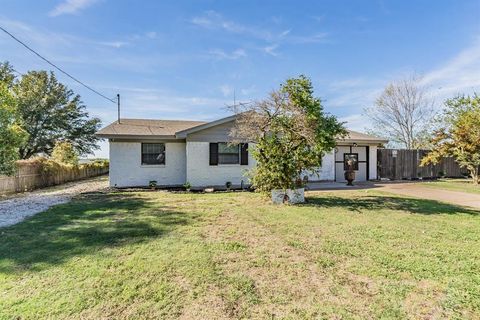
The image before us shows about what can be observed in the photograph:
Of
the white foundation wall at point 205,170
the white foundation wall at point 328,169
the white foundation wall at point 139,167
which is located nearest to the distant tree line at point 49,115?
the white foundation wall at point 139,167

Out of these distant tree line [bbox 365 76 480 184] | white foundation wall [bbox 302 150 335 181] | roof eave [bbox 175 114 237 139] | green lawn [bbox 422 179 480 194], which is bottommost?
green lawn [bbox 422 179 480 194]

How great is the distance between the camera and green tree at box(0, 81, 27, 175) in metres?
10.9

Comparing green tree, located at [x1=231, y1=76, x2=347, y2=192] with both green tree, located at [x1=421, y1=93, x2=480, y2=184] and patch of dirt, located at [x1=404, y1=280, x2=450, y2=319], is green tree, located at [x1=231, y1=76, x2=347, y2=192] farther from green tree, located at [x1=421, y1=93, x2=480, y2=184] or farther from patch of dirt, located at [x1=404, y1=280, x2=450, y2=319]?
green tree, located at [x1=421, y1=93, x2=480, y2=184]

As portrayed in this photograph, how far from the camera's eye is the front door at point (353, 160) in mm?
17438

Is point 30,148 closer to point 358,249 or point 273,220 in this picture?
point 273,220

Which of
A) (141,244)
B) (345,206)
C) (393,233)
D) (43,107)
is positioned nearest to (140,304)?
(141,244)

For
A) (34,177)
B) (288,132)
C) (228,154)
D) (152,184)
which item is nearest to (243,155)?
(228,154)

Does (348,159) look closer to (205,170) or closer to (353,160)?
(353,160)

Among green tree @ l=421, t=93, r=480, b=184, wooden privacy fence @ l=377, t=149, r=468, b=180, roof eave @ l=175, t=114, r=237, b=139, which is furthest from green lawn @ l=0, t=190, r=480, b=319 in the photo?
green tree @ l=421, t=93, r=480, b=184

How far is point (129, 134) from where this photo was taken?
533 inches

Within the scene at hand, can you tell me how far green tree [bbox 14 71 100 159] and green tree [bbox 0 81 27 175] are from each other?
18095 mm

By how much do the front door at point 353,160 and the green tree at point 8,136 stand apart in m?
16.6

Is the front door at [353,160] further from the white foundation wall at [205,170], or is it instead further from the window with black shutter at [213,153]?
the window with black shutter at [213,153]

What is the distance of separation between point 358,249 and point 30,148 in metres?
36.1
